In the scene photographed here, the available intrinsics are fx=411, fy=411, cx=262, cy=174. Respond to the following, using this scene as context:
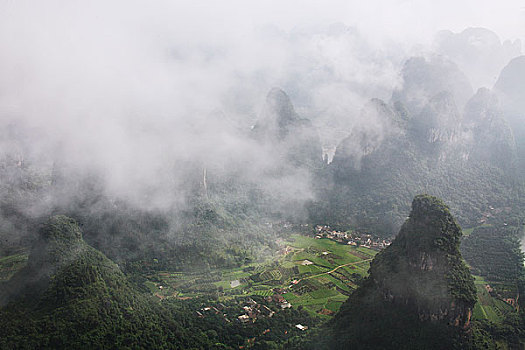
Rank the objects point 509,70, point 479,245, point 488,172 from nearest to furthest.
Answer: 1. point 479,245
2. point 488,172
3. point 509,70

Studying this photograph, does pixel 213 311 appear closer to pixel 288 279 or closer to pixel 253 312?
pixel 253 312

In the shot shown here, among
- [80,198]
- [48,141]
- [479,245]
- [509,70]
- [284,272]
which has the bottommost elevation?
[284,272]

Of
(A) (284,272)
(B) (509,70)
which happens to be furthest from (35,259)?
(B) (509,70)

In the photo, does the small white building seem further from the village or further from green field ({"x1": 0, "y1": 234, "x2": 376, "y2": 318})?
green field ({"x1": 0, "y1": 234, "x2": 376, "y2": 318})

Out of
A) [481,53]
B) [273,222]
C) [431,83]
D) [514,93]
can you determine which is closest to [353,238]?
[273,222]

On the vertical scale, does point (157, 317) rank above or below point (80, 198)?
below

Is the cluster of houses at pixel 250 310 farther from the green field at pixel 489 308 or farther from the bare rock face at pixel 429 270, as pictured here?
the green field at pixel 489 308

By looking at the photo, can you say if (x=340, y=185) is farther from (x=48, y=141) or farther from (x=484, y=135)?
(x=48, y=141)
